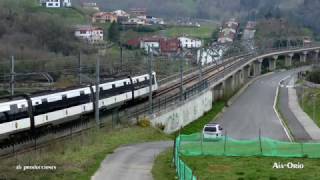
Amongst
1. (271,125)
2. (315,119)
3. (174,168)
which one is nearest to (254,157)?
(174,168)

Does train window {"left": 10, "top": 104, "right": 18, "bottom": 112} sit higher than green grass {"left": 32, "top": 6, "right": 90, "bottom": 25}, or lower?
higher

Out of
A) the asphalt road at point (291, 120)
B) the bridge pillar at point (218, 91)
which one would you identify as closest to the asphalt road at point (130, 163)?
the asphalt road at point (291, 120)

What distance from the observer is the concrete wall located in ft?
182

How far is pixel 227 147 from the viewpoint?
35.3m

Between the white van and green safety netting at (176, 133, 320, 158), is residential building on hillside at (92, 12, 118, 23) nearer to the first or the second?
the white van

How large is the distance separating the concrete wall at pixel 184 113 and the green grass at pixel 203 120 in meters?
0.50

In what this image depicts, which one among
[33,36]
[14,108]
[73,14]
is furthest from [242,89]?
[14,108]

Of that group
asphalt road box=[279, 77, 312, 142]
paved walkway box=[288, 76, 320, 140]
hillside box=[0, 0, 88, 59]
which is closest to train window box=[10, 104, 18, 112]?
asphalt road box=[279, 77, 312, 142]

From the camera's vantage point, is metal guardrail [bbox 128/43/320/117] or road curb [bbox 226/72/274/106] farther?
road curb [bbox 226/72/274/106]

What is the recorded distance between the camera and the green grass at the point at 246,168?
27578mm

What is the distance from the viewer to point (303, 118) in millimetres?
71688

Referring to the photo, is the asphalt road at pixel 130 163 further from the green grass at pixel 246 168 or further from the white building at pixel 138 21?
the white building at pixel 138 21

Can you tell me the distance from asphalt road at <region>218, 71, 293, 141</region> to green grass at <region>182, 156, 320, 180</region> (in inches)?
890

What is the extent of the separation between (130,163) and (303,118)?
4478 centimetres
